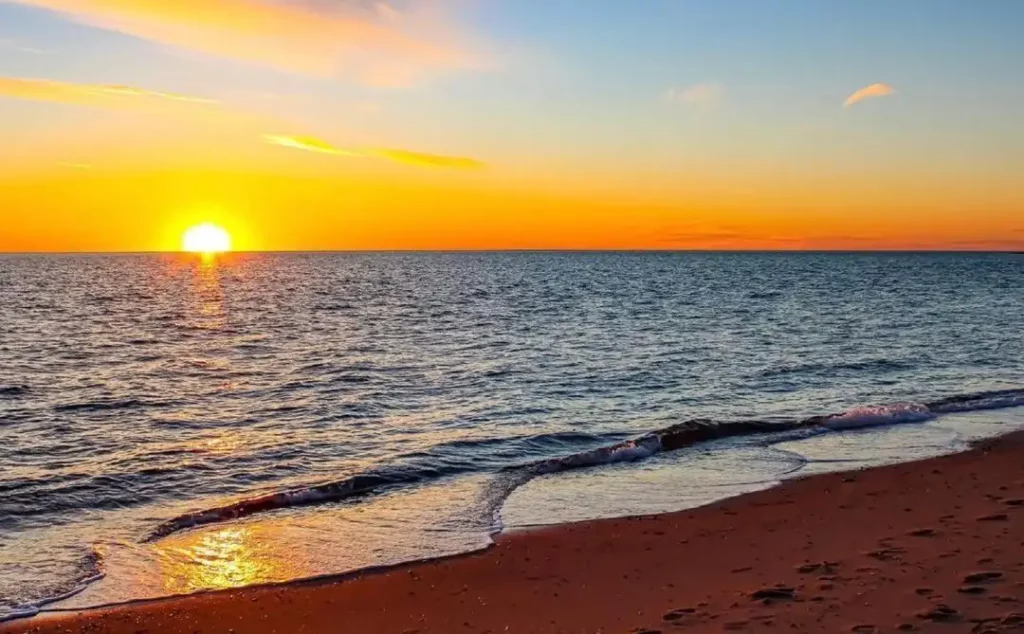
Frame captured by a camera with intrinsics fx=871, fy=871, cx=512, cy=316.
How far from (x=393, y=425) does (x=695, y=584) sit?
12.1m

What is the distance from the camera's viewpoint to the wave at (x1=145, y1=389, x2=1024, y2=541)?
1445cm

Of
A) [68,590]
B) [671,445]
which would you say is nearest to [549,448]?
[671,445]

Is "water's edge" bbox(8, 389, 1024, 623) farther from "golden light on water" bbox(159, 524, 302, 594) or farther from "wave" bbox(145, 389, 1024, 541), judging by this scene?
"golden light on water" bbox(159, 524, 302, 594)

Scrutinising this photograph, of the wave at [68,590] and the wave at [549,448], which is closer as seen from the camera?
the wave at [68,590]

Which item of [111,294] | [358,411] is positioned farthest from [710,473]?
[111,294]

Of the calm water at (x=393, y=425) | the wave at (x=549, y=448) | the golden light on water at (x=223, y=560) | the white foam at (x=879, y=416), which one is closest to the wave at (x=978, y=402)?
the wave at (x=549, y=448)

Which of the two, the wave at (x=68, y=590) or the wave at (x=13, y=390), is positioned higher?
the wave at (x=13, y=390)

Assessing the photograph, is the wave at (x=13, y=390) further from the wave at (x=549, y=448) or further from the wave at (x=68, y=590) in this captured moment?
the wave at (x=68, y=590)

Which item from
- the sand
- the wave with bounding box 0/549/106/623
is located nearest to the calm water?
the wave with bounding box 0/549/106/623

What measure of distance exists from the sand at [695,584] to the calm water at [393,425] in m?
0.91

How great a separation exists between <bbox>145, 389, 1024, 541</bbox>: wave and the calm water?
60 millimetres

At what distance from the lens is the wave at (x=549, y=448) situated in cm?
1445

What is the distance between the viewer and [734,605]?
31.0 ft

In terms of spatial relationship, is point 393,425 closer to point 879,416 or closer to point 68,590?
point 68,590
